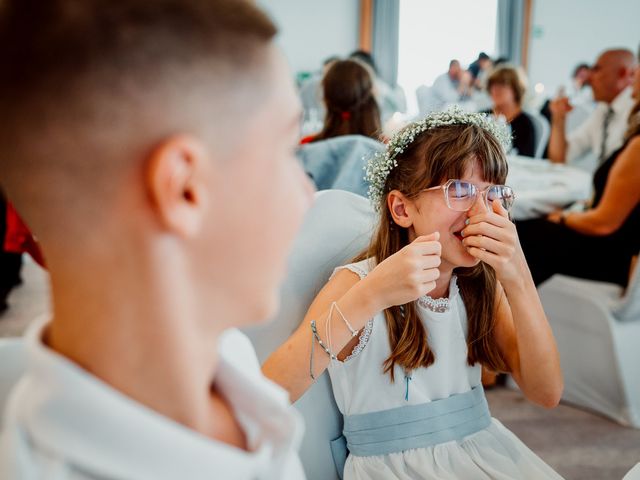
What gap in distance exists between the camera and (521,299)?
108 cm

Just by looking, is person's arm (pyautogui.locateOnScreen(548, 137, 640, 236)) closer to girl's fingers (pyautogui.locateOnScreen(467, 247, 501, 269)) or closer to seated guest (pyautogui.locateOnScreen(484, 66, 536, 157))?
girl's fingers (pyautogui.locateOnScreen(467, 247, 501, 269))

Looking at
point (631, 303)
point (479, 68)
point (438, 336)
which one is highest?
point (479, 68)

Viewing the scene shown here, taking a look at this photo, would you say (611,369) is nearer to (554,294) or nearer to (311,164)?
(554,294)

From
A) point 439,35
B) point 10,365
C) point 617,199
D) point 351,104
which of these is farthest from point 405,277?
point 439,35

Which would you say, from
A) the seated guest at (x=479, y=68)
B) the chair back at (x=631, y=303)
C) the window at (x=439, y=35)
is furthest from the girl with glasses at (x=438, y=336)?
the window at (x=439, y=35)

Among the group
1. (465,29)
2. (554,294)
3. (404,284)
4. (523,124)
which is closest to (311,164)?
(554,294)

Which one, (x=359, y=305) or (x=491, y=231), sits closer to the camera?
(x=359, y=305)

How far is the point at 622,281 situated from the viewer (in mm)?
2279

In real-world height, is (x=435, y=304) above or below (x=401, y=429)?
above

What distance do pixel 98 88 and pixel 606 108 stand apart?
3749 mm

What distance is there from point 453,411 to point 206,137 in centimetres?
88

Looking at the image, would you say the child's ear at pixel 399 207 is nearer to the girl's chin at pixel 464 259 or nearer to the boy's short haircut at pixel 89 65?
the girl's chin at pixel 464 259

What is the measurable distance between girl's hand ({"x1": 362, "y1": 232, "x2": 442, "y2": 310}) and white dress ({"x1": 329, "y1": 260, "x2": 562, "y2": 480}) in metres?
0.15

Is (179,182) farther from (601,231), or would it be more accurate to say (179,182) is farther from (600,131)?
(600,131)
